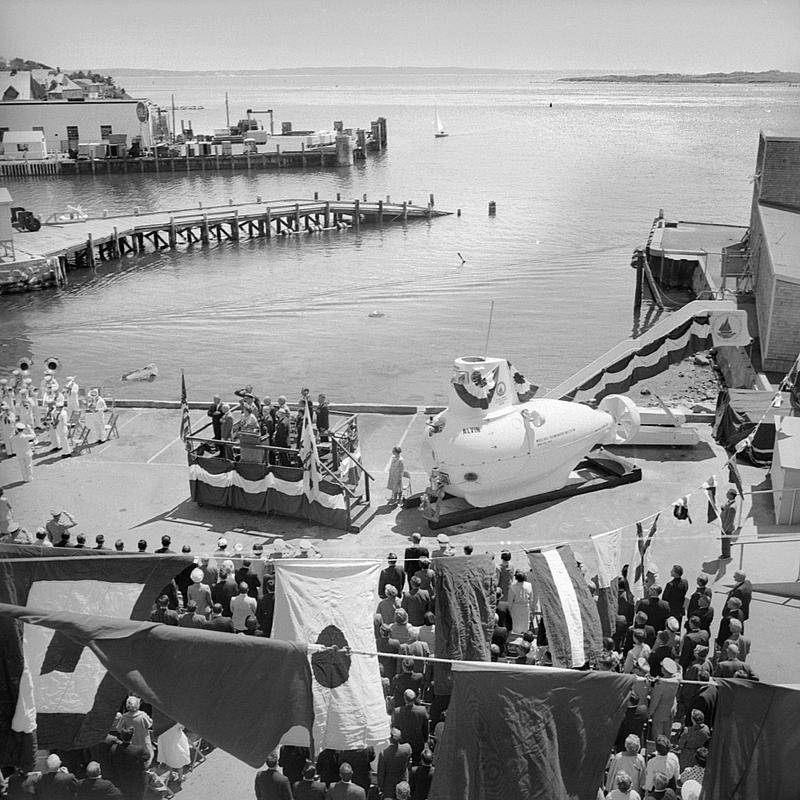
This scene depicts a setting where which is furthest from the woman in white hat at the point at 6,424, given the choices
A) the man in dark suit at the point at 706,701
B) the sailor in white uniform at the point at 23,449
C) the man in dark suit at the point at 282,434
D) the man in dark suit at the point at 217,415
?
the man in dark suit at the point at 706,701

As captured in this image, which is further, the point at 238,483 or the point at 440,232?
the point at 440,232

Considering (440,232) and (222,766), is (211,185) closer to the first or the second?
(440,232)

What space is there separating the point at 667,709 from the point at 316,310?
3570cm

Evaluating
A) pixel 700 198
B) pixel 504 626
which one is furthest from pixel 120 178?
pixel 504 626

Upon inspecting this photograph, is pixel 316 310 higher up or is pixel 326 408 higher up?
pixel 326 408

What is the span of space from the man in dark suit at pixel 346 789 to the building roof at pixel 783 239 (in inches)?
848

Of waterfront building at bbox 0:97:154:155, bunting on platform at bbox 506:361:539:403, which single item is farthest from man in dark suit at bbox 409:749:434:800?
waterfront building at bbox 0:97:154:155

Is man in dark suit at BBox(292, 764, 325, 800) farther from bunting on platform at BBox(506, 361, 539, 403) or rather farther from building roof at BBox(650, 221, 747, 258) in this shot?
building roof at BBox(650, 221, 747, 258)

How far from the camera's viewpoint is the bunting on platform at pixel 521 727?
7727mm

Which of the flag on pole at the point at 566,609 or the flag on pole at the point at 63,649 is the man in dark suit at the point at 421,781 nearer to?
the flag on pole at the point at 566,609

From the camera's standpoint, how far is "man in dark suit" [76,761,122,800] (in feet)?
26.9

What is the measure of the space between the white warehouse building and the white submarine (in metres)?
84.6

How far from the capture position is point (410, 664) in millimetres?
9891

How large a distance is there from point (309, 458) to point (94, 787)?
8332 mm
